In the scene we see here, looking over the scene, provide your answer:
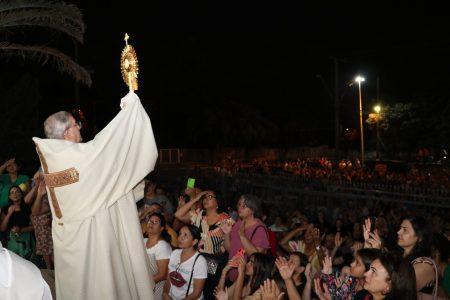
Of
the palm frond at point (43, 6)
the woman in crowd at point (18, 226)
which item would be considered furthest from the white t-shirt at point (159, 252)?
the palm frond at point (43, 6)

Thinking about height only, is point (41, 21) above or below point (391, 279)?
above

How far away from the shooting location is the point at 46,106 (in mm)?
23047

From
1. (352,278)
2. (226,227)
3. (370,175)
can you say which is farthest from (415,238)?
(370,175)

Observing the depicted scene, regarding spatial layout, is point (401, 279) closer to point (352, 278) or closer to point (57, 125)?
point (352, 278)

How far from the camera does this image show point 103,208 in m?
3.24

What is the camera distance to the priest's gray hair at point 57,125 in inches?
136

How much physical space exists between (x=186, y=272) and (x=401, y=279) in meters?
2.35

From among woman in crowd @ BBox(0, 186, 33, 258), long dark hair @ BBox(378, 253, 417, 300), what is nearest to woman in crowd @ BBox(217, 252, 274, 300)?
long dark hair @ BBox(378, 253, 417, 300)

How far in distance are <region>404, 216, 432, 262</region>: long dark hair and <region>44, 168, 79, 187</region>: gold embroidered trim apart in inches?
130

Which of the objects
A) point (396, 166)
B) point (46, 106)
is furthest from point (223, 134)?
point (46, 106)

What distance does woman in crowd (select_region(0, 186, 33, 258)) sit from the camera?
7691 millimetres

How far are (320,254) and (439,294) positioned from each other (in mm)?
1941

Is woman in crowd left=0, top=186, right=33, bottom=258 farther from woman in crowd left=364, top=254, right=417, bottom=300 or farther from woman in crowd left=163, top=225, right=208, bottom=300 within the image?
woman in crowd left=364, top=254, right=417, bottom=300

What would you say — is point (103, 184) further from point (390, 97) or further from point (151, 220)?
point (390, 97)
